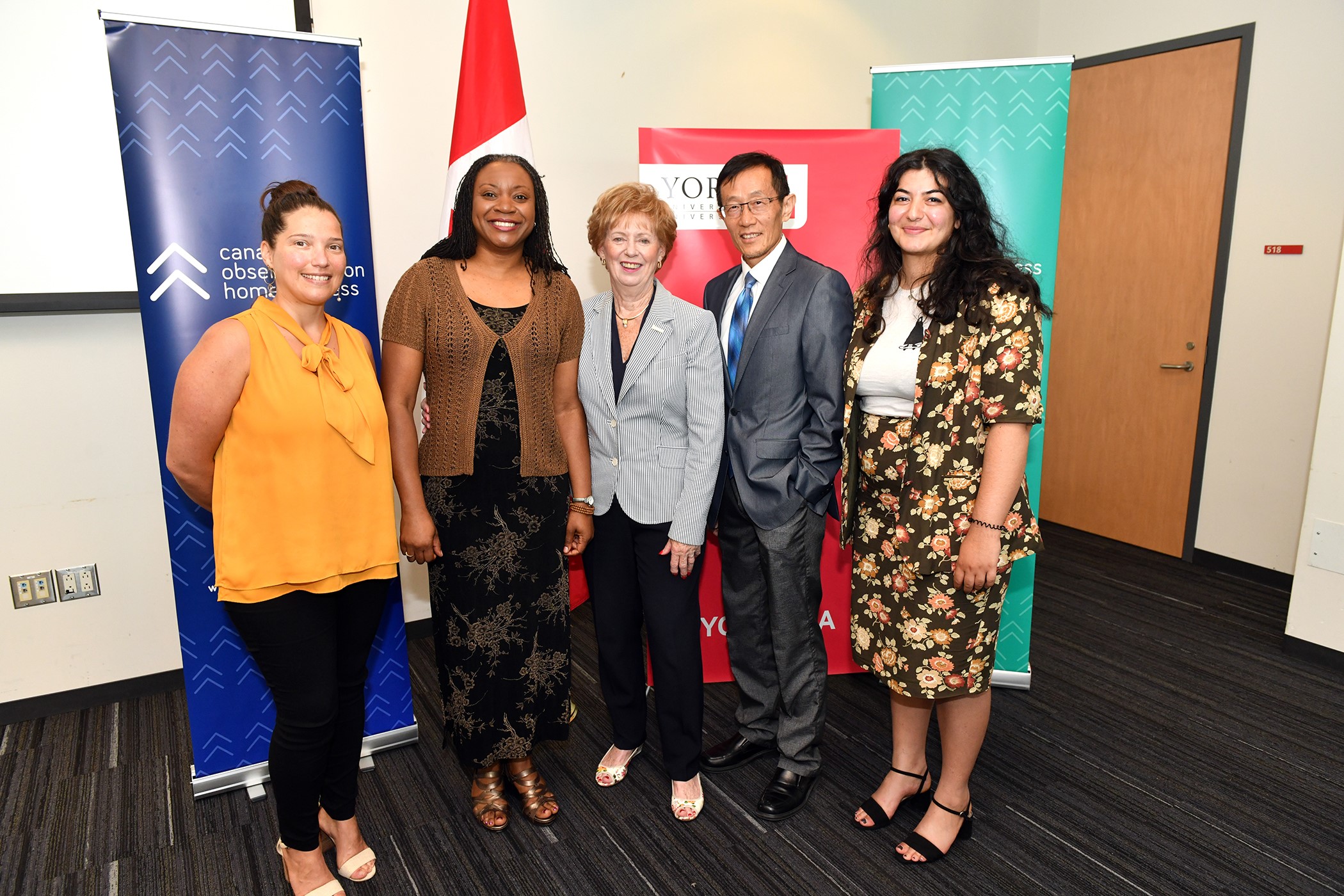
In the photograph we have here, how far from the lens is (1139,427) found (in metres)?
4.41

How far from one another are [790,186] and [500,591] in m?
1.57

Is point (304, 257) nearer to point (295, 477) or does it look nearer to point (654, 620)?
point (295, 477)

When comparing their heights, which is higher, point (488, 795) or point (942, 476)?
point (942, 476)

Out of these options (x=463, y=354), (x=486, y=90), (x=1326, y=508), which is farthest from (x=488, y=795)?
(x=1326, y=508)

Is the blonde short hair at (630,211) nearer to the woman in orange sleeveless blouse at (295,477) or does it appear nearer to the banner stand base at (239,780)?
the woman in orange sleeveless blouse at (295,477)

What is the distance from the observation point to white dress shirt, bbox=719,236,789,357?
7.15 feet

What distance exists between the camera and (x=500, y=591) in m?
2.07

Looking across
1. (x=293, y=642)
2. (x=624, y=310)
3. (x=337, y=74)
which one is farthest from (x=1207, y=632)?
(x=337, y=74)

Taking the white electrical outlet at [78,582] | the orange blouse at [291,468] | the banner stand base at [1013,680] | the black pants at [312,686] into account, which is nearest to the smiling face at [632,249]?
the orange blouse at [291,468]

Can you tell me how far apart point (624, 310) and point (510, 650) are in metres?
0.94

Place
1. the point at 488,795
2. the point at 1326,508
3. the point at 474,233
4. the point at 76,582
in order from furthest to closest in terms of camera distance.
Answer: the point at 1326,508
the point at 76,582
the point at 488,795
the point at 474,233

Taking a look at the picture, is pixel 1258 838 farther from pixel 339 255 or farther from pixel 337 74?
pixel 337 74

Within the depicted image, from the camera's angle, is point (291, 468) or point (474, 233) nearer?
point (291, 468)

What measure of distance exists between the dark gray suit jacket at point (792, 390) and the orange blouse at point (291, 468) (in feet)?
3.09
